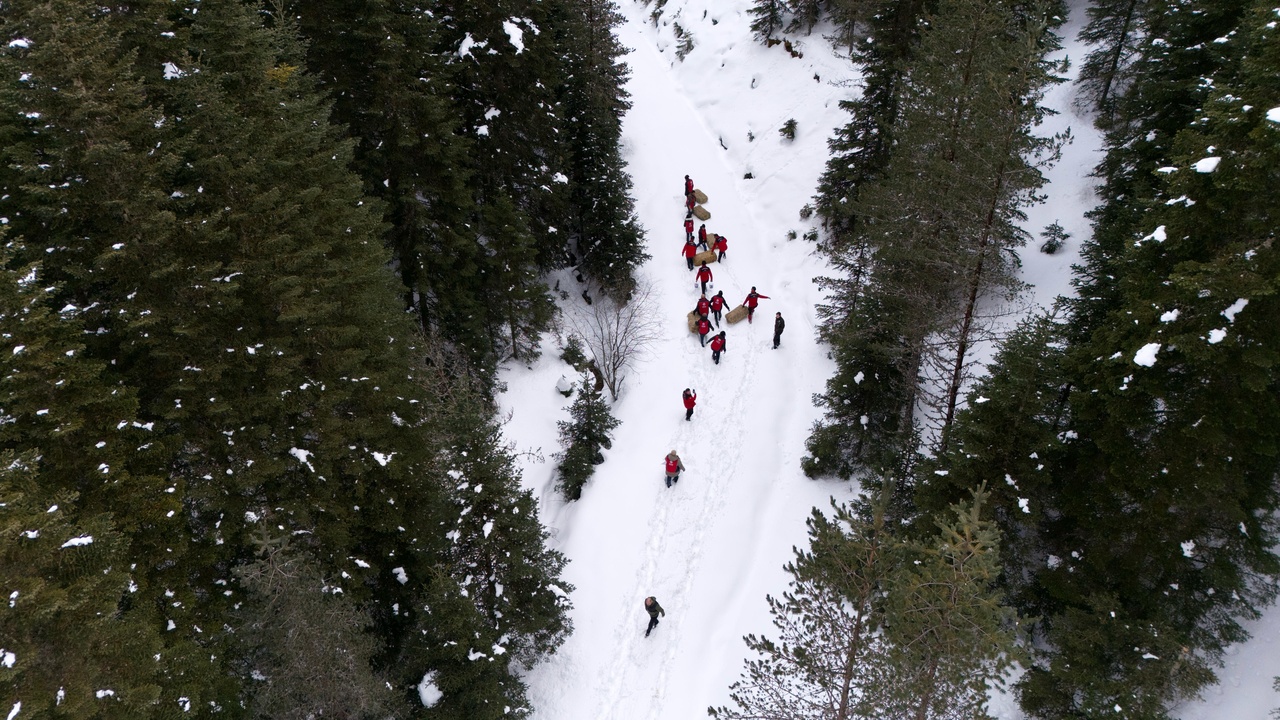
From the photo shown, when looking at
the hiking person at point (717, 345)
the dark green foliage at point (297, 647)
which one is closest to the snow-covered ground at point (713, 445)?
the hiking person at point (717, 345)

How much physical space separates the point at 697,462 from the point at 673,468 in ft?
4.13

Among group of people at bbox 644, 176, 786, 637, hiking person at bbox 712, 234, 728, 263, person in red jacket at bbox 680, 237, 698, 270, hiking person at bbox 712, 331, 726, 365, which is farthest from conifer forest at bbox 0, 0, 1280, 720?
hiking person at bbox 712, 234, 728, 263

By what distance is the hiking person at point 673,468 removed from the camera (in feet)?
58.5

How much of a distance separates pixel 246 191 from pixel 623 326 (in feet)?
44.3

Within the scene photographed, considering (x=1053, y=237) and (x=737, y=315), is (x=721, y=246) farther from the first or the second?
(x=1053, y=237)

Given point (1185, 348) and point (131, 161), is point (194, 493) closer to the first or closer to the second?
point (131, 161)

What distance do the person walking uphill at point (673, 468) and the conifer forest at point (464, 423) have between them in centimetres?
49

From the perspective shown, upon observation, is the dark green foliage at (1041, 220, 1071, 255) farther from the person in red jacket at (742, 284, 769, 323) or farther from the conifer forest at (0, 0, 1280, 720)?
the person in red jacket at (742, 284, 769, 323)

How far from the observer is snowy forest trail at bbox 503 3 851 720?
1479 cm

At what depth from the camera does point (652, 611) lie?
14.8 m

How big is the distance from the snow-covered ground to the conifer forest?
216 mm

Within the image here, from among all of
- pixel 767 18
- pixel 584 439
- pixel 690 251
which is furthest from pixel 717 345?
pixel 767 18

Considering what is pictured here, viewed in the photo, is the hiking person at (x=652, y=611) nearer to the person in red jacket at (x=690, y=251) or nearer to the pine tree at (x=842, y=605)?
the pine tree at (x=842, y=605)

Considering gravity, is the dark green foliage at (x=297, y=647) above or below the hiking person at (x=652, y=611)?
below
